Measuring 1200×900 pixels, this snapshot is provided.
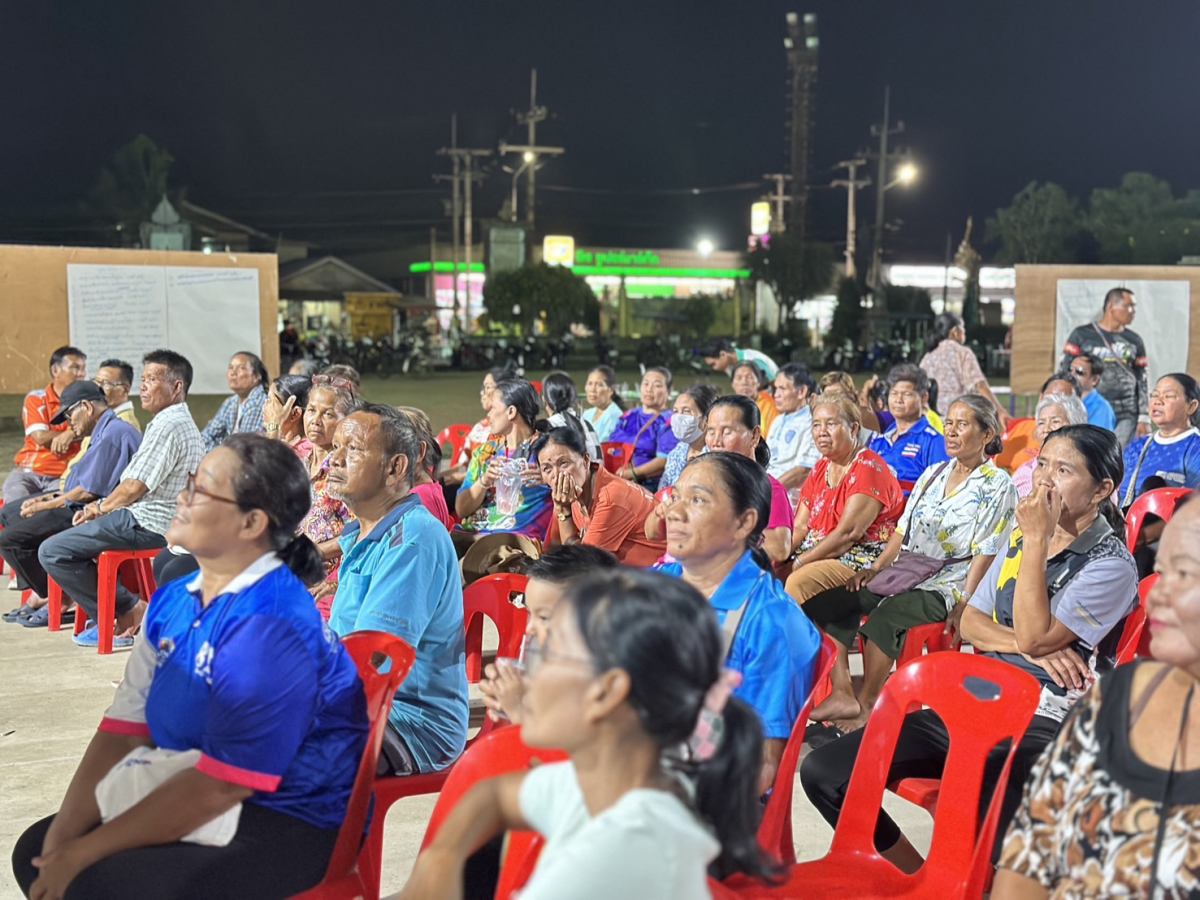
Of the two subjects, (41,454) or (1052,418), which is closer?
(1052,418)

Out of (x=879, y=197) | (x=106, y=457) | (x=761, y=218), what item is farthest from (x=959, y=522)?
(x=761, y=218)

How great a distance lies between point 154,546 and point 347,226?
232 feet

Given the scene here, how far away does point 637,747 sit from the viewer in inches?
52.4

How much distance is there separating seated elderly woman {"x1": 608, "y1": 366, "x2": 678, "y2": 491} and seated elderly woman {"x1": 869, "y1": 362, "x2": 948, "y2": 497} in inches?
51.2

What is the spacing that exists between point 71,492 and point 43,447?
1.03m

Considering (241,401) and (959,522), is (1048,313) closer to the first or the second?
(959,522)

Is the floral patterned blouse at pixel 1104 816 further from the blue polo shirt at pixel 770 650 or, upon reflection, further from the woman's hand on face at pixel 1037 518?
the woman's hand on face at pixel 1037 518

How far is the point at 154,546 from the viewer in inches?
203

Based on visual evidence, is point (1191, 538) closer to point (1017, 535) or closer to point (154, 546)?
point (1017, 535)

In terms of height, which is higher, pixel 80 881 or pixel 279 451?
pixel 279 451

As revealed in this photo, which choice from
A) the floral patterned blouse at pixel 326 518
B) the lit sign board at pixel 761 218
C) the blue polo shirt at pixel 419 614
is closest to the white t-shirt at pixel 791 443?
the floral patterned blouse at pixel 326 518

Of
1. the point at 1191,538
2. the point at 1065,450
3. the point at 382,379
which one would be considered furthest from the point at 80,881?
the point at 382,379

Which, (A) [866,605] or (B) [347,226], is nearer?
(A) [866,605]

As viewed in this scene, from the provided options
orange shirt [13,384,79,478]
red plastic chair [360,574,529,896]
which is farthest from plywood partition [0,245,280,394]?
red plastic chair [360,574,529,896]
